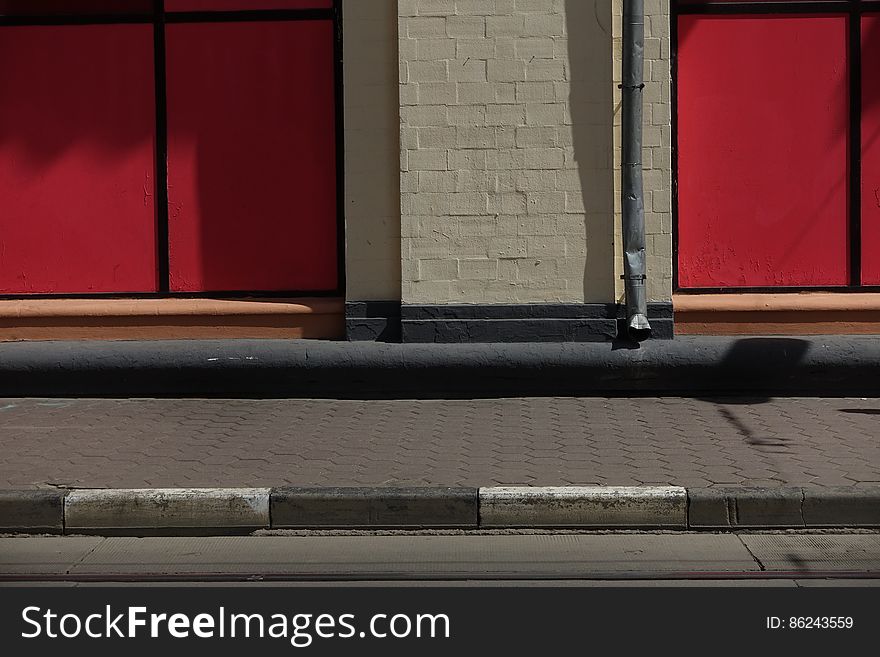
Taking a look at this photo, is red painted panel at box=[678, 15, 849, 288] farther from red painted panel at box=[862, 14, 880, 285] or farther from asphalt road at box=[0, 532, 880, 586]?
asphalt road at box=[0, 532, 880, 586]

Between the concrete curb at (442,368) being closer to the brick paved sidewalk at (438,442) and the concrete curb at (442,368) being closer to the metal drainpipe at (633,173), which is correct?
the brick paved sidewalk at (438,442)

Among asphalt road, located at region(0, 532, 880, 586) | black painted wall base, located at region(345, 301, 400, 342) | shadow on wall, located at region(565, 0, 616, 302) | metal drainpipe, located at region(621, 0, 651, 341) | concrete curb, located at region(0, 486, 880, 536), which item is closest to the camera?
asphalt road, located at region(0, 532, 880, 586)

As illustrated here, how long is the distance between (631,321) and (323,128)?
8.90ft

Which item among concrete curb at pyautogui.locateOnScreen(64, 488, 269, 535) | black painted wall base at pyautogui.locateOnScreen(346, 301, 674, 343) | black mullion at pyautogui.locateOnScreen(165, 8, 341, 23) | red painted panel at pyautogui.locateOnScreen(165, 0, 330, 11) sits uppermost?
red painted panel at pyautogui.locateOnScreen(165, 0, 330, 11)

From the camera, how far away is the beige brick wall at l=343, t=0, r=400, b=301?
9.31m

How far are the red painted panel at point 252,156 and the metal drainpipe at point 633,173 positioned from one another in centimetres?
219

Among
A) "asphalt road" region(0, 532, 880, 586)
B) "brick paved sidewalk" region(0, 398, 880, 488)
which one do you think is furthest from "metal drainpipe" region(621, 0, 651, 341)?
"asphalt road" region(0, 532, 880, 586)

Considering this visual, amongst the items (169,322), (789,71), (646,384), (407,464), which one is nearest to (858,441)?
(646,384)

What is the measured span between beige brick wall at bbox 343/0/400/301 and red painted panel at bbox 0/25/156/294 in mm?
1564

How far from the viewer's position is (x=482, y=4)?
913cm

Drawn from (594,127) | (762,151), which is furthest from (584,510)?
(762,151)

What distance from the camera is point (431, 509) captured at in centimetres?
615

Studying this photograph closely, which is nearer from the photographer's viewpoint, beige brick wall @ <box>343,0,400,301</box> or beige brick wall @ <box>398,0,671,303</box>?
beige brick wall @ <box>398,0,671,303</box>
